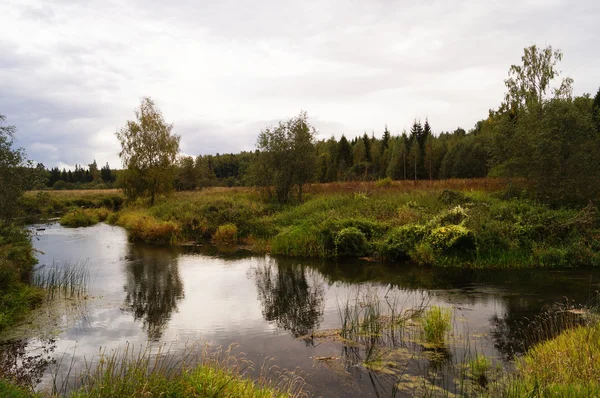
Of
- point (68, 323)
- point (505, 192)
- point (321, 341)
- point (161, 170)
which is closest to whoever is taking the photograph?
point (321, 341)

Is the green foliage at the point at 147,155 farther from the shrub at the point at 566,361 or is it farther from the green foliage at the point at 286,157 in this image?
the shrub at the point at 566,361

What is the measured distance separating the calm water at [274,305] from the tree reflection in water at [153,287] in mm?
38

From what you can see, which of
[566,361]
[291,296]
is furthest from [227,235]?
[566,361]

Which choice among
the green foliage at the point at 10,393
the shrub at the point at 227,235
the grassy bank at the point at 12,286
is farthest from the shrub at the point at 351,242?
the green foliage at the point at 10,393

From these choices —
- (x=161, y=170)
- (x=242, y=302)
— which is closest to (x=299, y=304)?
(x=242, y=302)

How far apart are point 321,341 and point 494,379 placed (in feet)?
11.9

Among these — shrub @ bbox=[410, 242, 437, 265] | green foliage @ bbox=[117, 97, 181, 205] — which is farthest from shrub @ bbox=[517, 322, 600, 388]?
green foliage @ bbox=[117, 97, 181, 205]

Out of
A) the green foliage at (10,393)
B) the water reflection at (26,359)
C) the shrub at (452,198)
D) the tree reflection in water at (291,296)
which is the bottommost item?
the tree reflection in water at (291,296)

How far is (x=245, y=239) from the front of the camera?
79.8 feet

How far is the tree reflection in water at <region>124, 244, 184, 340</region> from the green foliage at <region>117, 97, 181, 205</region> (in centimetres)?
1561

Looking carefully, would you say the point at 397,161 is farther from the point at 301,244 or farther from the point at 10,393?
the point at 10,393

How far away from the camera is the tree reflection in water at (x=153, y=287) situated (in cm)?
1101

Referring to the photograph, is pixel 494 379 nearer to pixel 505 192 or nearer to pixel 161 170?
pixel 505 192

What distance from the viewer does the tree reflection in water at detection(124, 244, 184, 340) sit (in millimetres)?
11008
